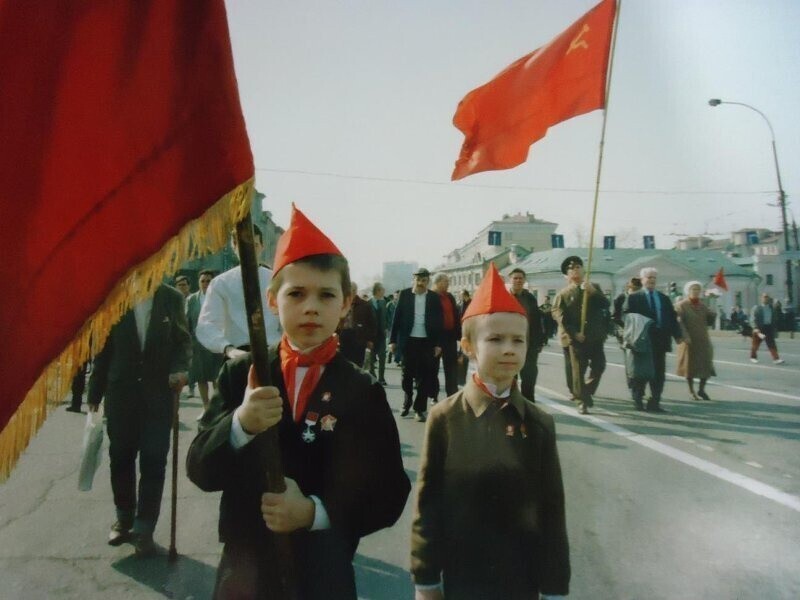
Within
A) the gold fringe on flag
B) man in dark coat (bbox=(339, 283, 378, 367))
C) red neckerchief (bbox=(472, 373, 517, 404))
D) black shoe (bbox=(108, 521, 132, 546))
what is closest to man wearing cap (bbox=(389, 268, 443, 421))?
man in dark coat (bbox=(339, 283, 378, 367))

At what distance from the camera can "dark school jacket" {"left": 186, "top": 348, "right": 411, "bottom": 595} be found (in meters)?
1.66

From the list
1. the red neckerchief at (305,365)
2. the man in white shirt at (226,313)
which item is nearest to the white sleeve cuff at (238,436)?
the red neckerchief at (305,365)

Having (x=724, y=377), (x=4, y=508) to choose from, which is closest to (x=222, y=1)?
(x=4, y=508)

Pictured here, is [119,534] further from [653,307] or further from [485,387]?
[653,307]

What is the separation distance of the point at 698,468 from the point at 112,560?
4614mm

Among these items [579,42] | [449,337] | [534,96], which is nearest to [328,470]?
[534,96]

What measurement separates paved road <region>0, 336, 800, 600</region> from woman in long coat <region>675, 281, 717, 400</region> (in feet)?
7.17

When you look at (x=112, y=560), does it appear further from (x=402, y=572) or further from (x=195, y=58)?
(x=195, y=58)

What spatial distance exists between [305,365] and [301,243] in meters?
0.36

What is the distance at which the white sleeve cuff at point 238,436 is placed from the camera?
1.56 meters

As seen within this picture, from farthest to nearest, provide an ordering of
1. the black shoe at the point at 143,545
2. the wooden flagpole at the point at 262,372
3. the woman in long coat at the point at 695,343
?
the woman in long coat at the point at 695,343
the black shoe at the point at 143,545
the wooden flagpole at the point at 262,372

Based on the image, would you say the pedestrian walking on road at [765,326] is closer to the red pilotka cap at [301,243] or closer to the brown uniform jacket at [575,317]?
the brown uniform jacket at [575,317]

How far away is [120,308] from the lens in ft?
4.59

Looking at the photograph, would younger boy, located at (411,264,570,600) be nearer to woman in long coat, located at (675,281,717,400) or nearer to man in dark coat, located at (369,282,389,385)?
woman in long coat, located at (675,281,717,400)
